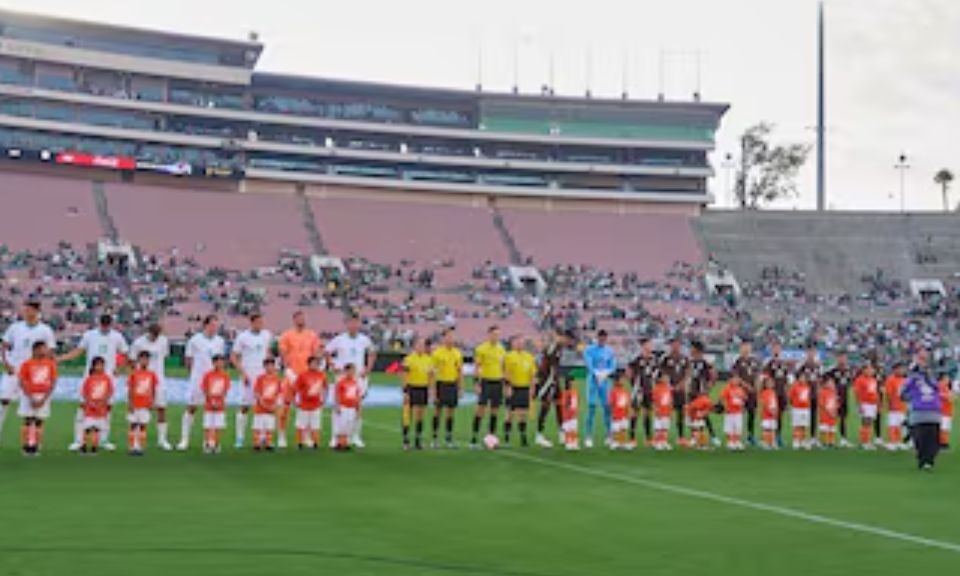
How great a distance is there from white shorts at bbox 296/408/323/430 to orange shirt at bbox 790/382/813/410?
28.6ft

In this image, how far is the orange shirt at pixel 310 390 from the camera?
20.8 m

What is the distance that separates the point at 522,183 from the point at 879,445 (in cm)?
6870

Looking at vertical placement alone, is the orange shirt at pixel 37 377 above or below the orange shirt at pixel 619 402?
above

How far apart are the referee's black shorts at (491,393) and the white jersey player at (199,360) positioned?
423cm

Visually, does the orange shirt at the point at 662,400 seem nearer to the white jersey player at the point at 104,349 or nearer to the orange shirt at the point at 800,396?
the orange shirt at the point at 800,396

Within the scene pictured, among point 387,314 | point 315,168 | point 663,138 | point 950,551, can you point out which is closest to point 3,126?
point 315,168

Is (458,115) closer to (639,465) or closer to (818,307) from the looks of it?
(818,307)

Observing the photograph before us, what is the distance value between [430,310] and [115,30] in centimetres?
3125

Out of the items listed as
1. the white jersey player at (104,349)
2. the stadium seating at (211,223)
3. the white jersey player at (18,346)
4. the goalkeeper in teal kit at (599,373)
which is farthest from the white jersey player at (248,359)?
the stadium seating at (211,223)

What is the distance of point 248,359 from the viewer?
2105cm

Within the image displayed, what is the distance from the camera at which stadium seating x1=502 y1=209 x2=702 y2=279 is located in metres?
79.1

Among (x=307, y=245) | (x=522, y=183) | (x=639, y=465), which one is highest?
(x=522, y=183)

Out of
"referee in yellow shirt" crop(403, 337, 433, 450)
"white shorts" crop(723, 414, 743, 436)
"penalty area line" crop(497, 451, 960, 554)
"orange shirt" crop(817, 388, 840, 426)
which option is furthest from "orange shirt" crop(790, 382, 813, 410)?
"referee in yellow shirt" crop(403, 337, 433, 450)

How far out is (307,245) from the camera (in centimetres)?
7550
